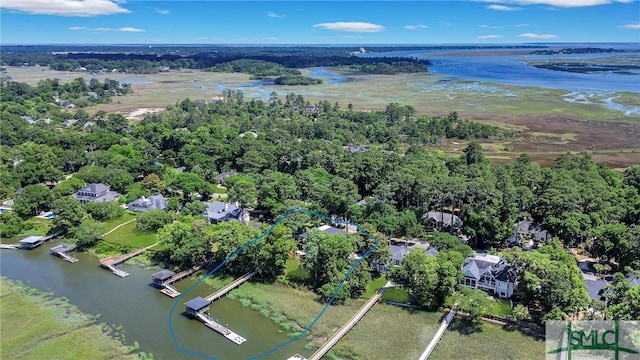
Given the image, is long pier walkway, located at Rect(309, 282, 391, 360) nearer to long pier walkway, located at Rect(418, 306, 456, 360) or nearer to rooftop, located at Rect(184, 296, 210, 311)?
long pier walkway, located at Rect(418, 306, 456, 360)

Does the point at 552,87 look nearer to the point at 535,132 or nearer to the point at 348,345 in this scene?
the point at 535,132

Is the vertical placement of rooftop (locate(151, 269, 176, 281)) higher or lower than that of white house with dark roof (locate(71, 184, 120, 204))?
lower

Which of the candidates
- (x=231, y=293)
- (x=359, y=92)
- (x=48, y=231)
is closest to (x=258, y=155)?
(x=48, y=231)

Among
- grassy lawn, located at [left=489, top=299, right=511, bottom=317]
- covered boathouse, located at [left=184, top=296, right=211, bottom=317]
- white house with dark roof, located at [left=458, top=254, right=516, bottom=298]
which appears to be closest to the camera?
grassy lawn, located at [left=489, top=299, right=511, bottom=317]

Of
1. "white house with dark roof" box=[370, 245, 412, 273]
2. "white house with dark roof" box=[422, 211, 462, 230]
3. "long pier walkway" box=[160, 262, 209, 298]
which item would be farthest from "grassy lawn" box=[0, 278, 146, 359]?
"white house with dark roof" box=[422, 211, 462, 230]

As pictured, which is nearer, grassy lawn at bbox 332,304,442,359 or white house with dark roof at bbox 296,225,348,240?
grassy lawn at bbox 332,304,442,359

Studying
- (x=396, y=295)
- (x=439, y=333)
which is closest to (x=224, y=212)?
(x=396, y=295)

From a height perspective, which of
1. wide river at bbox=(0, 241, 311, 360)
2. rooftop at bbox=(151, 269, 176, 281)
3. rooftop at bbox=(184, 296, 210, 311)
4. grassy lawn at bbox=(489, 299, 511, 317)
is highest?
rooftop at bbox=(151, 269, 176, 281)
